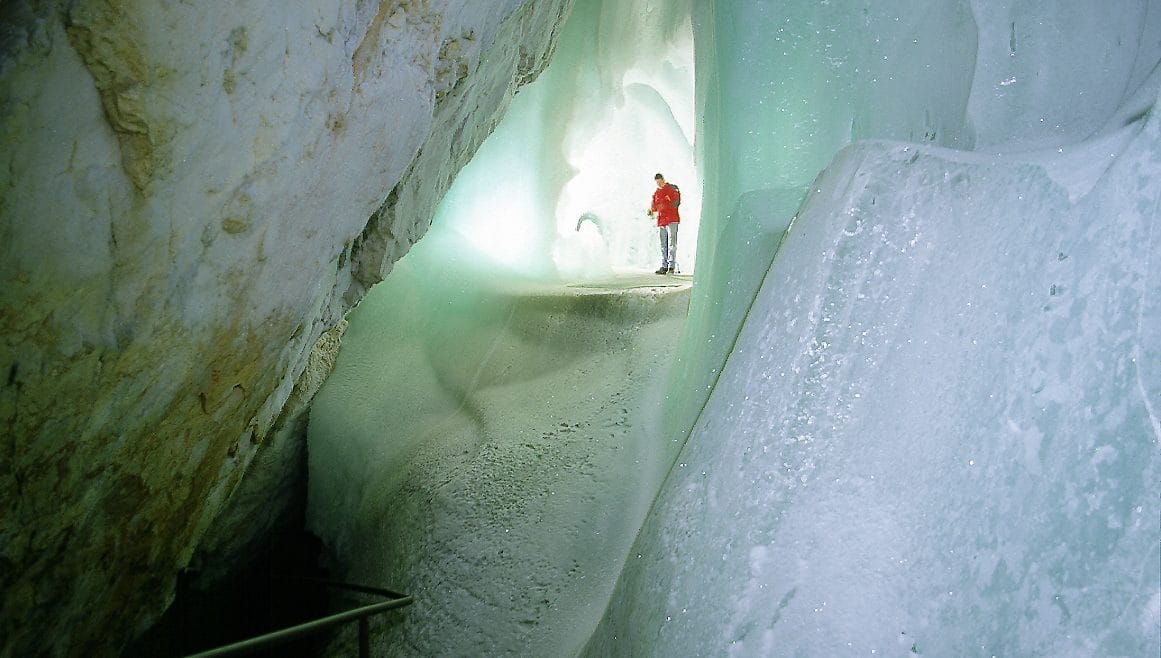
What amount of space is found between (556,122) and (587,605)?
5.97m

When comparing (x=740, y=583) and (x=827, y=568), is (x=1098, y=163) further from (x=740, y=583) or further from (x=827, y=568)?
(x=740, y=583)

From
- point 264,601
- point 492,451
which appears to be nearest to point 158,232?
point 492,451

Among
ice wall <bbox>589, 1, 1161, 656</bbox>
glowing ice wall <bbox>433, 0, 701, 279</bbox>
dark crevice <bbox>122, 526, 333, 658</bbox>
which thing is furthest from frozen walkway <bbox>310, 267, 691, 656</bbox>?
glowing ice wall <bbox>433, 0, 701, 279</bbox>

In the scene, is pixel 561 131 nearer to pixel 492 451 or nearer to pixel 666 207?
pixel 666 207

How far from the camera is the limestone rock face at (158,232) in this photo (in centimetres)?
189

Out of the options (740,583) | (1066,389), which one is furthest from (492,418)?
(1066,389)

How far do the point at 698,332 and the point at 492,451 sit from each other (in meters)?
1.40

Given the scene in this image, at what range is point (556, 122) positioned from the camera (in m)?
8.00

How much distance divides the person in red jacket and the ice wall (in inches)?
187

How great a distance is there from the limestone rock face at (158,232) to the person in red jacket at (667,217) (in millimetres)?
4580

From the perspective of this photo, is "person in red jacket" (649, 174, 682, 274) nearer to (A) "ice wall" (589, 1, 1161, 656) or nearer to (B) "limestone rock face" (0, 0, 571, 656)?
(B) "limestone rock face" (0, 0, 571, 656)

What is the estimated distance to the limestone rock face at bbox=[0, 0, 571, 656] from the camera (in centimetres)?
189

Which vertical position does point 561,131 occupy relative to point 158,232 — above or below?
above

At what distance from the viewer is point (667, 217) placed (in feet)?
24.9
